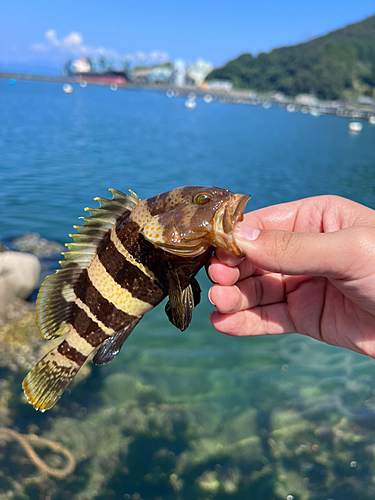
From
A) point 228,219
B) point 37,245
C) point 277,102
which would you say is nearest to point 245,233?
point 228,219

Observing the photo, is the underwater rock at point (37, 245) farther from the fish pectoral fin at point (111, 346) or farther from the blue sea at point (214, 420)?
the fish pectoral fin at point (111, 346)

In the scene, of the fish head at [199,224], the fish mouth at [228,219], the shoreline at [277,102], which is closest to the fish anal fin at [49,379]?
the fish head at [199,224]

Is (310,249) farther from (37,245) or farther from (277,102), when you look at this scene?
(277,102)

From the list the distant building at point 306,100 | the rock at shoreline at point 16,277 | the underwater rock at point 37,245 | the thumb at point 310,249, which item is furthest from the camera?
the distant building at point 306,100

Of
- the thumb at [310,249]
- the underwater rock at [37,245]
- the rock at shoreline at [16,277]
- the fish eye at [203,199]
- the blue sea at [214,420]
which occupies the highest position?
the fish eye at [203,199]

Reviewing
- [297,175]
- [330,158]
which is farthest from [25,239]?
[330,158]

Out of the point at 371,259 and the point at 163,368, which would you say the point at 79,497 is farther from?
the point at 371,259

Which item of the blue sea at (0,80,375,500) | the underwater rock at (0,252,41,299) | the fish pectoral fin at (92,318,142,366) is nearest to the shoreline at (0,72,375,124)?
the blue sea at (0,80,375,500)
